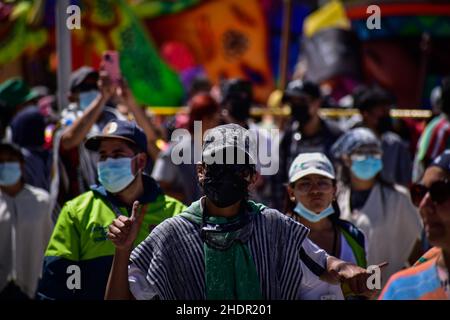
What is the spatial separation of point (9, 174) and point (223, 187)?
3206 mm

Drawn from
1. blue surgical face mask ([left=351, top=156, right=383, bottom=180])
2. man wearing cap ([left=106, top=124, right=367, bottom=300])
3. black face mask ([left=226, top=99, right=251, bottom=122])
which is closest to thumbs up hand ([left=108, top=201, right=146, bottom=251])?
man wearing cap ([left=106, top=124, right=367, bottom=300])

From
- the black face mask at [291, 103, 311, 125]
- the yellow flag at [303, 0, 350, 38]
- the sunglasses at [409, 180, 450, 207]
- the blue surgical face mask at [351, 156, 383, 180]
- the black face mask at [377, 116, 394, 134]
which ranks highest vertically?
the yellow flag at [303, 0, 350, 38]

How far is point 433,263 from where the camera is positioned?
3.34 m

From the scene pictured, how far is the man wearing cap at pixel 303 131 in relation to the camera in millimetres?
7559

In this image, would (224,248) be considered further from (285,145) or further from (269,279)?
(285,145)

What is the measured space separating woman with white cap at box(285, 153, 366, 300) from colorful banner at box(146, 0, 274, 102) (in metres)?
15.4

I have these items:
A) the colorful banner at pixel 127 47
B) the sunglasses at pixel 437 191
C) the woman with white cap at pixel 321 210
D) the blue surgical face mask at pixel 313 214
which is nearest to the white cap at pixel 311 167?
the woman with white cap at pixel 321 210

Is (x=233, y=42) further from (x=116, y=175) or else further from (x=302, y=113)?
(x=116, y=175)

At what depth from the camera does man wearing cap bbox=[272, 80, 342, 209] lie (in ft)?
24.8

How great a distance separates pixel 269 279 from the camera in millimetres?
3717

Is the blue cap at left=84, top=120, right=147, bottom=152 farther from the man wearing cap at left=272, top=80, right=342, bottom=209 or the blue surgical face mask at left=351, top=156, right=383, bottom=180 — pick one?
the man wearing cap at left=272, top=80, right=342, bottom=209

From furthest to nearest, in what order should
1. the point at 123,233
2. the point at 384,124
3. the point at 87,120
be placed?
the point at 384,124, the point at 87,120, the point at 123,233

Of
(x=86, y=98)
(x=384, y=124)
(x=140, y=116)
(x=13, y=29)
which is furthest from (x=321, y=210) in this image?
(x=13, y=29)
